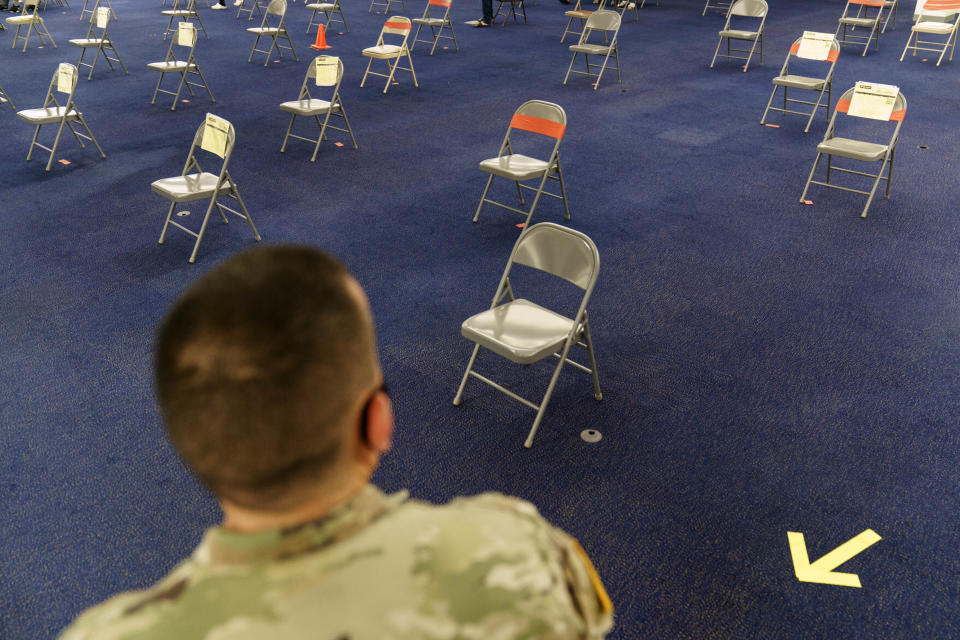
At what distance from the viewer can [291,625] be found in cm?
65

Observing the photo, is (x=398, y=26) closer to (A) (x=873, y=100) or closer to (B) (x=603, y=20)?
(B) (x=603, y=20)

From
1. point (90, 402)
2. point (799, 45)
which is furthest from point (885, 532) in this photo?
point (799, 45)

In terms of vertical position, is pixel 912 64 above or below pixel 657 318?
above

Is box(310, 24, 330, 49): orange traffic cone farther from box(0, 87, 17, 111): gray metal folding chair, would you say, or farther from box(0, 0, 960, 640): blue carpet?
box(0, 87, 17, 111): gray metal folding chair

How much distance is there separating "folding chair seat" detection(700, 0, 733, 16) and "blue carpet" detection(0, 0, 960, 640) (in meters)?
6.50

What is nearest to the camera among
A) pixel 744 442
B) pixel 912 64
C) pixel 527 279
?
pixel 744 442

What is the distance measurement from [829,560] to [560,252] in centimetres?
168

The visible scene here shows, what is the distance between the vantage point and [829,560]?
256cm

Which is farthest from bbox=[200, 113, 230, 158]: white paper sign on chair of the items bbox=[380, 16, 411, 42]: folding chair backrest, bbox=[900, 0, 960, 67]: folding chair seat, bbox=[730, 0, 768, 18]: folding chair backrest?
bbox=[900, 0, 960, 67]: folding chair seat

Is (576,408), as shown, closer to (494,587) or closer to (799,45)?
(494,587)

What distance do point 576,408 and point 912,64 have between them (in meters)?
9.01

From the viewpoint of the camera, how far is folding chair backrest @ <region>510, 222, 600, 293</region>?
3162 mm

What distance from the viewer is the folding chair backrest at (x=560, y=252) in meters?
3.16

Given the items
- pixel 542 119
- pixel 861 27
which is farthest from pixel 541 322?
pixel 861 27
